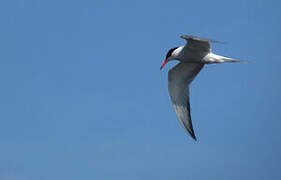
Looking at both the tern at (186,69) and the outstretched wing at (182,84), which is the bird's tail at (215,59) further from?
the outstretched wing at (182,84)

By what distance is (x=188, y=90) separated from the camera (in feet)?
61.8

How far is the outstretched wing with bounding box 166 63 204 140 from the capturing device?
1862 cm

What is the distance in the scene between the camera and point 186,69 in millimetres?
18750

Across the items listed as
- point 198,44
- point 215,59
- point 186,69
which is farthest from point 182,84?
point 198,44

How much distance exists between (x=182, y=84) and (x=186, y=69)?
605 millimetres

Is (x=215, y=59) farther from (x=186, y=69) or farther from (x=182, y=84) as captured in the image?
(x=182, y=84)

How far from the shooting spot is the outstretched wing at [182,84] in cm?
1862

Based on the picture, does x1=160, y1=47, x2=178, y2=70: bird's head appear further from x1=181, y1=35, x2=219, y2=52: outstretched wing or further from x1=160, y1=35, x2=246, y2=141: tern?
x1=181, y1=35, x2=219, y2=52: outstretched wing

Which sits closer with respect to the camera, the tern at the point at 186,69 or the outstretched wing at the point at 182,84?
the tern at the point at 186,69

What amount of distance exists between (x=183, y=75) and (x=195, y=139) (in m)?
2.75

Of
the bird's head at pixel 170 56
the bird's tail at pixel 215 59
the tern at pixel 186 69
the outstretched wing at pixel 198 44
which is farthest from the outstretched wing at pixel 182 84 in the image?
the outstretched wing at pixel 198 44

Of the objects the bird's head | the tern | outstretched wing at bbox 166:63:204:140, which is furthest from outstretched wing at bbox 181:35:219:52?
outstretched wing at bbox 166:63:204:140

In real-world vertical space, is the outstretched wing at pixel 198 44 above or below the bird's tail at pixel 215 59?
above

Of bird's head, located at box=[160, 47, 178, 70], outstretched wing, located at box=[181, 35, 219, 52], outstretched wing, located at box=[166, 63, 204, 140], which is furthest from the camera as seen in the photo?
outstretched wing, located at box=[166, 63, 204, 140]
